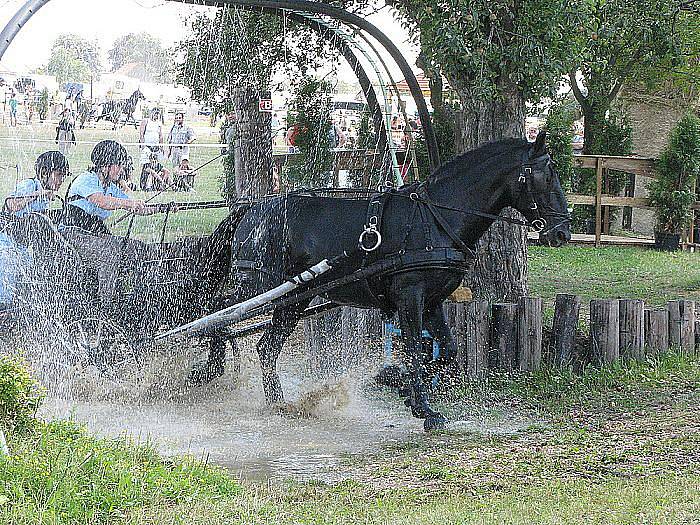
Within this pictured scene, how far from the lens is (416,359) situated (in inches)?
268

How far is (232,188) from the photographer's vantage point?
41.0 feet

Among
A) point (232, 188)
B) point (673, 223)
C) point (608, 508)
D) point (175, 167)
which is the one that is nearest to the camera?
point (608, 508)

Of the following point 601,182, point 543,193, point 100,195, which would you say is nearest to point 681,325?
point 543,193

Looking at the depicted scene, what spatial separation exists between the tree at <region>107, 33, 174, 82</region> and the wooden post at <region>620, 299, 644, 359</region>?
508 centimetres

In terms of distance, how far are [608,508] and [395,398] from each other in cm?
310

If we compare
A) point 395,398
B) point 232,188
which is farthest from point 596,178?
point 395,398

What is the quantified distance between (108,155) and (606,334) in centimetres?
426

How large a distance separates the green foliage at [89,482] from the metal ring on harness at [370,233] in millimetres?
2427

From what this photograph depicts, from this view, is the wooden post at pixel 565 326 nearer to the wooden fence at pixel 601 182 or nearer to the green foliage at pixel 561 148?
the wooden fence at pixel 601 182

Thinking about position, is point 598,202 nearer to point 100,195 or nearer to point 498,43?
point 498,43

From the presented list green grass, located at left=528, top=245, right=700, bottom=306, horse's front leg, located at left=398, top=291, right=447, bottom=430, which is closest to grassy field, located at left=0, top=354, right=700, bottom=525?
horse's front leg, located at left=398, top=291, right=447, bottom=430

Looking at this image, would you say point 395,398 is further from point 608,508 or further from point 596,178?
point 596,178

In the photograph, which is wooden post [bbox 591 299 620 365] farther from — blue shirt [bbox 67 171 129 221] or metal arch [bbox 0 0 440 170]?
blue shirt [bbox 67 171 129 221]

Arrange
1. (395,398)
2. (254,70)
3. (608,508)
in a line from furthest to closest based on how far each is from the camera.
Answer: (254,70), (395,398), (608,508)
